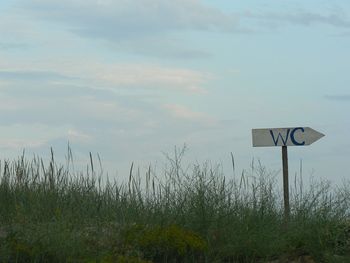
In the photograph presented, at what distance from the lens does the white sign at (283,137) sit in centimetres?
1199

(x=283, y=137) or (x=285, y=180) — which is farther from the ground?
(x=283, y=137)

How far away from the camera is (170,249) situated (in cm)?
995

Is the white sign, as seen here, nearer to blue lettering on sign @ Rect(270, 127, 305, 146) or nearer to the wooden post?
blue lettering on sign @ Rect(270, 127, 305, 146)

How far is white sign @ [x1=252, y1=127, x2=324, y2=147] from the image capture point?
39.3 feet

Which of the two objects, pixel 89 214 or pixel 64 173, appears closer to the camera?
pixel 89 214

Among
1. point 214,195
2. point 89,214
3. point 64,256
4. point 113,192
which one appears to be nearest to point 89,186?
point 113,192

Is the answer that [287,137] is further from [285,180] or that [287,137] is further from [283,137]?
[285,180]

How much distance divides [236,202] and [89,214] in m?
2.51

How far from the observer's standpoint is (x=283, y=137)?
474 inches

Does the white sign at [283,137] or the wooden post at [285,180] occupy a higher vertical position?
the white sign at [283,137]

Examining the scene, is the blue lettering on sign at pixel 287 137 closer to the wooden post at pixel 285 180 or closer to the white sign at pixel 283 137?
the white sign at pixel 283 137

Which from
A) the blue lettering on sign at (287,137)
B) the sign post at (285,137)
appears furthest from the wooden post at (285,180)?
the blue lettering on sign at (287,137)

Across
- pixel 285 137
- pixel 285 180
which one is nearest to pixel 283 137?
pixel 285 137

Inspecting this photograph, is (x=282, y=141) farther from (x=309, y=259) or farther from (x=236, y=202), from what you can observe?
(x=309, y=259)
